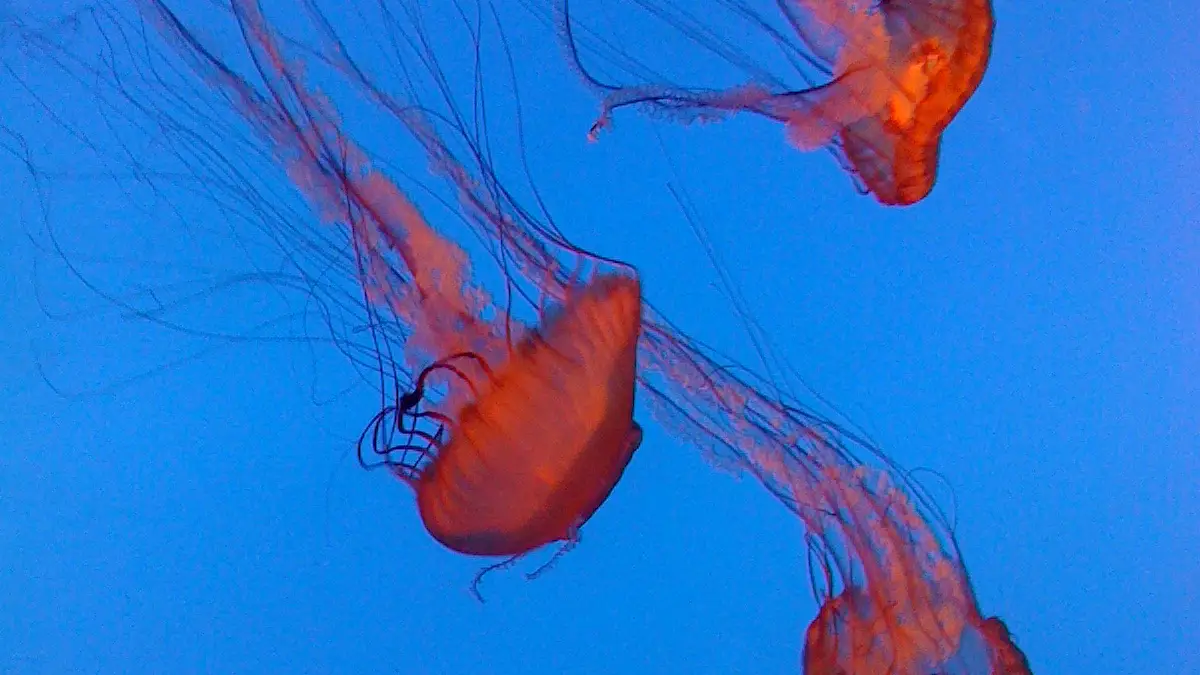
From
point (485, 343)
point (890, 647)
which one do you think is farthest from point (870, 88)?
point (890, 647)

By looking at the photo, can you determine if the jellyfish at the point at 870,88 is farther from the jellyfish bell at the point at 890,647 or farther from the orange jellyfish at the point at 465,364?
the jellyfish bell at the point at 890,647

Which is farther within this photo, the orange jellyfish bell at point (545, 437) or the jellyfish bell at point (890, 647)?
the jellyfish bell at point (890, 647)

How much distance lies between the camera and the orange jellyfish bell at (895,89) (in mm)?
1165

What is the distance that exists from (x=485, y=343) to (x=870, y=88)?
0.78 metres

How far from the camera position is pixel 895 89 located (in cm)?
117

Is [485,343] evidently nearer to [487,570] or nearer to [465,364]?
[465,364]

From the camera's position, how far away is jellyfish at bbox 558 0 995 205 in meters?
1.16

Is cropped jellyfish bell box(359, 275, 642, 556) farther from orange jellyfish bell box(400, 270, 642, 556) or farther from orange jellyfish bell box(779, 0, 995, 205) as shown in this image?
orange jellyfish bell box(779, 0, 995, 205)

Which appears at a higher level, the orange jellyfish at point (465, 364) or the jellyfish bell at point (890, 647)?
the orange jellyfish at point (465, 364)

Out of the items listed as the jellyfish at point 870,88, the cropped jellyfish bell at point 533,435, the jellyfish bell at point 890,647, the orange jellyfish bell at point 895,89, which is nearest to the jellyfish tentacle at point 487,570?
the cropped jellyfish bell at point 533,435

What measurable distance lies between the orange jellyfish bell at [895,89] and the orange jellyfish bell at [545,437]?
0.45 m

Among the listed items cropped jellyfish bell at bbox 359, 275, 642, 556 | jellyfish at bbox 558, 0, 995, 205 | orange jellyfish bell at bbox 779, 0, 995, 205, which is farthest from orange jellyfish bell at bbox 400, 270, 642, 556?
orange jellyfish bell at bbox 779, 0, 995, 205

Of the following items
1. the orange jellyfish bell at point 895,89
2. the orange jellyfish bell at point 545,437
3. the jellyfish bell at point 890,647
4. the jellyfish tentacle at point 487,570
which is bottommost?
the jellyfish bell at point 890,647

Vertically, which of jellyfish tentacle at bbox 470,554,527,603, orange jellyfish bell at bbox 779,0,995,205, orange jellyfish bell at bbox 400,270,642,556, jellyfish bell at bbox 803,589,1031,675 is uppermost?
orange jellyfish bell at bbox 779,0,995,205
